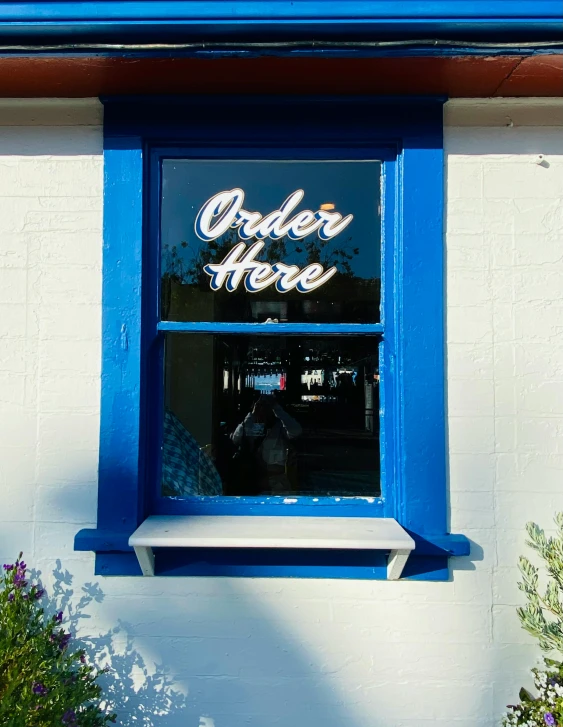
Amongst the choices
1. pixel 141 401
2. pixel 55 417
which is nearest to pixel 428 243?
pixel 141 401

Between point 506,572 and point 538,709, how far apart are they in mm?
482

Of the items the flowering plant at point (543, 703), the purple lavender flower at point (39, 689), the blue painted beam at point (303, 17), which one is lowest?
the flowering plant at point (543, 703)

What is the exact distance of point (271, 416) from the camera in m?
2.43

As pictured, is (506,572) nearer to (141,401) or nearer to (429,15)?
(141,401)

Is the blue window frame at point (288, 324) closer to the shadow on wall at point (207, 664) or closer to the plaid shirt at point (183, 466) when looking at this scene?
the plaid shirt at point (183, 466)

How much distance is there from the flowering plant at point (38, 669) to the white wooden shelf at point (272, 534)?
1.39 ft

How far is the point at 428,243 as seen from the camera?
2176mm

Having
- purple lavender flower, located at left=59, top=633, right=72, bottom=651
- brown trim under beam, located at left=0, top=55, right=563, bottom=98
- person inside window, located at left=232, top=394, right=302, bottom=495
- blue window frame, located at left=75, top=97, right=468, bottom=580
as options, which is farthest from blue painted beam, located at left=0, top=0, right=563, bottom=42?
purple lavender flower, located at left=59, top=633, right=72, bottom=651

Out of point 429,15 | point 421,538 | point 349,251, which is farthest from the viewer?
point 349,251

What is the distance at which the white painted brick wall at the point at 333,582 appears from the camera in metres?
2.13

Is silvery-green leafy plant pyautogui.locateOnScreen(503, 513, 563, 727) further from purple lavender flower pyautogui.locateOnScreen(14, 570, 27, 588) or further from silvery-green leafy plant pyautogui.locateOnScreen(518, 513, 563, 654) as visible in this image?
purple lavender flower pyautogui.locateOnScreen(14, 570, 27, 588)

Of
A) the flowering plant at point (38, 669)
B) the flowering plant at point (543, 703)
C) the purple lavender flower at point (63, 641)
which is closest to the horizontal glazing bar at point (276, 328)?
the flowering plant at point (38, 669)

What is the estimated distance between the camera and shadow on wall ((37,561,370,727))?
213 cm

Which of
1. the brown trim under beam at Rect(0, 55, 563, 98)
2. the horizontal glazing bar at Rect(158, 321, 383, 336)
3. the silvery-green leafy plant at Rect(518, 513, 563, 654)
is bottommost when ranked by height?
the silvery-green leafy plant at Rect(518, 513, 563, 654)
